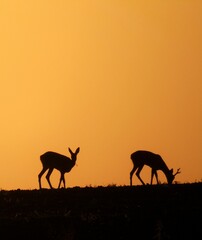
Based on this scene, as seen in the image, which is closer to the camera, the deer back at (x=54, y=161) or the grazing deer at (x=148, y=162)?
the deer back at (x=54, y=161)

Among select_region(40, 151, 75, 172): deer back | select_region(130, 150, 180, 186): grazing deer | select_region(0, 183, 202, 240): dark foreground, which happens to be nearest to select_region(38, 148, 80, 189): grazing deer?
select_region(40, 151, 75, 172): deer back

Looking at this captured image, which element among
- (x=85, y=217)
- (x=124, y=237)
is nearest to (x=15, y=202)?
(x=85, y=217)

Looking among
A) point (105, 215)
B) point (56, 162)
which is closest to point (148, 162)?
point (56, 162)

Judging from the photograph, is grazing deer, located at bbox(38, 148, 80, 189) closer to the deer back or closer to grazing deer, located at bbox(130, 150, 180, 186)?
the deer back

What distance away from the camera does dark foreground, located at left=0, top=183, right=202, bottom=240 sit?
16.0 metres

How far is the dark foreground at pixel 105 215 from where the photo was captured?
16.0 m

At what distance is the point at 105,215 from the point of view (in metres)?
17.4

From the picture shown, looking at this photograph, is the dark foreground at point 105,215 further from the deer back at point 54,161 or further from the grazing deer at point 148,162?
the grazing deer at point 148,162

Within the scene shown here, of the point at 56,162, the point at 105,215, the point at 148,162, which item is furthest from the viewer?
the point at 148,162

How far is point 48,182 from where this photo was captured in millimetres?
33344

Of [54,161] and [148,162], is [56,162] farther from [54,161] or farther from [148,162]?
[148,162]

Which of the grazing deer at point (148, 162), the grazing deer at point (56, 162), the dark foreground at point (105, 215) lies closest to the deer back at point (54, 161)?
the grazing deer at point (56, 162)

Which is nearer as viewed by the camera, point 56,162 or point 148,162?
point 56,162

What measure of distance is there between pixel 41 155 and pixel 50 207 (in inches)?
514
